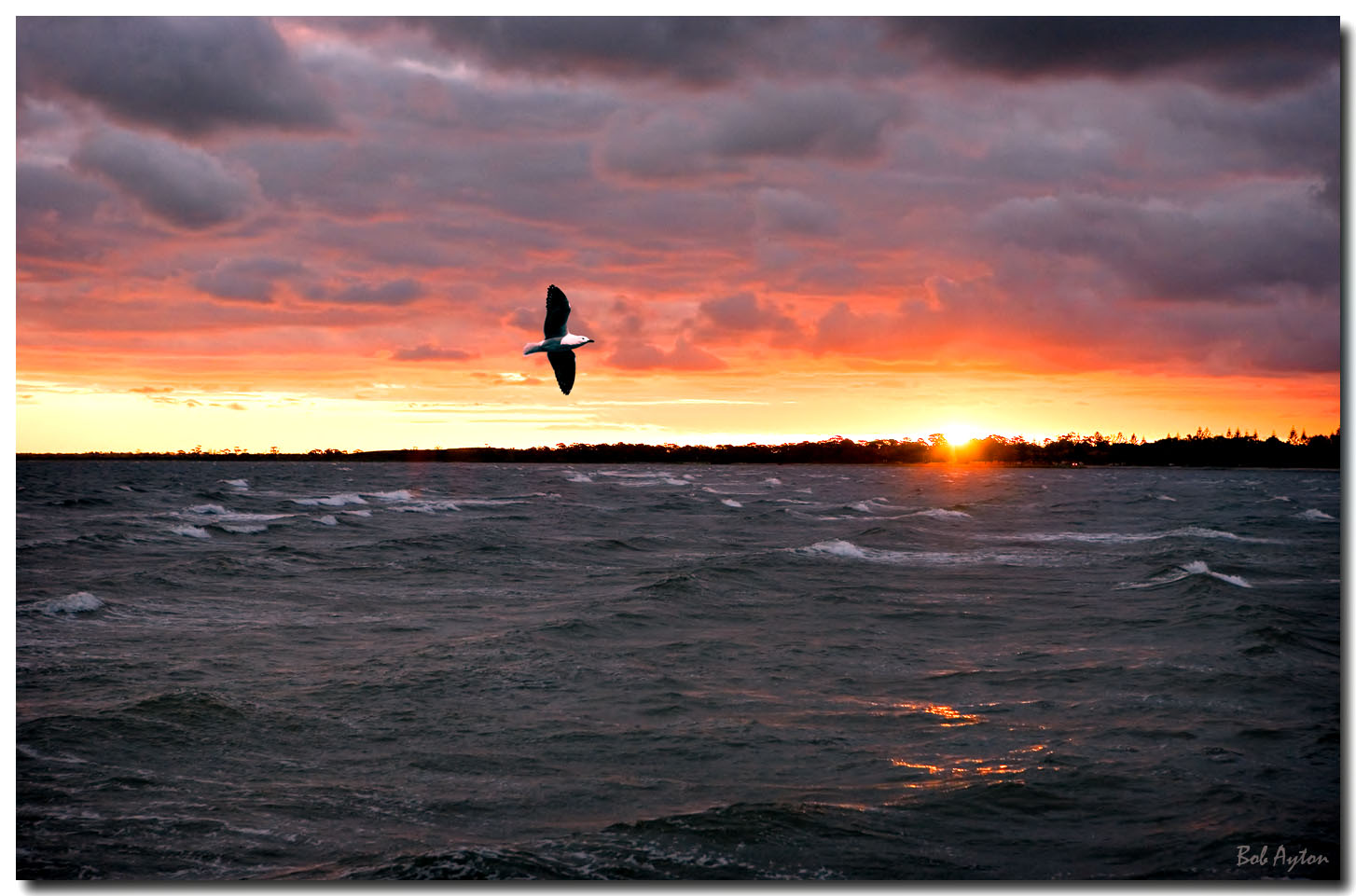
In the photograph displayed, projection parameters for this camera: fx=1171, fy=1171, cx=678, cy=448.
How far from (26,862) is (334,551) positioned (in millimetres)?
30706

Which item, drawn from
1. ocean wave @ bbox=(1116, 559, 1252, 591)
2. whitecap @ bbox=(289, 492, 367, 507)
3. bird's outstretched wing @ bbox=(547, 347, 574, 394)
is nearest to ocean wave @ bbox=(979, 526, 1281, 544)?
ocean wave @ bbox=(1116, 559, 1252, 591)

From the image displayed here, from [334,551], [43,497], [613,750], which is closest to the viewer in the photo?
[613,750]

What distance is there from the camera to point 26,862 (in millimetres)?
11414

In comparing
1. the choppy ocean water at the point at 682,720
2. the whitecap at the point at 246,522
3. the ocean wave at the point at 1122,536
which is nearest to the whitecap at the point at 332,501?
the whitecap at the point at 246,522

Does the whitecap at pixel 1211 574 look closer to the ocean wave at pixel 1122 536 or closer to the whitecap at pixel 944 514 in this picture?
the ocean wave at pixel 1122 536

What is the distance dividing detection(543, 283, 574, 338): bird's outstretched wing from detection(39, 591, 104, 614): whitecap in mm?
19434

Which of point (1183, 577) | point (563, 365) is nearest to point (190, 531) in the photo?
point (1183, 577)

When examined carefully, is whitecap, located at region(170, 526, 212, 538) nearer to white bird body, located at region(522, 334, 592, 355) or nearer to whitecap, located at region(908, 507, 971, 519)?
whitecap, located at region(908, 507, 971, 519)

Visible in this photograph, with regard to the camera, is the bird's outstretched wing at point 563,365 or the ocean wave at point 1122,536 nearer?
the bird's outstretched wing at point 563,365

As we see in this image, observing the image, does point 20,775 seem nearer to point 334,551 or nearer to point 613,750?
point 613,750

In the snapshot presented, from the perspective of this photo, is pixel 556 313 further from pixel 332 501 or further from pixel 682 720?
pixel 332 501

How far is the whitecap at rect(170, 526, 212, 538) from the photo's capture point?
161 feet

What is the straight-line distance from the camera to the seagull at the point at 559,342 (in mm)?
10969

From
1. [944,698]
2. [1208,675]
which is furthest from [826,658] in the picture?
[1208,675]
